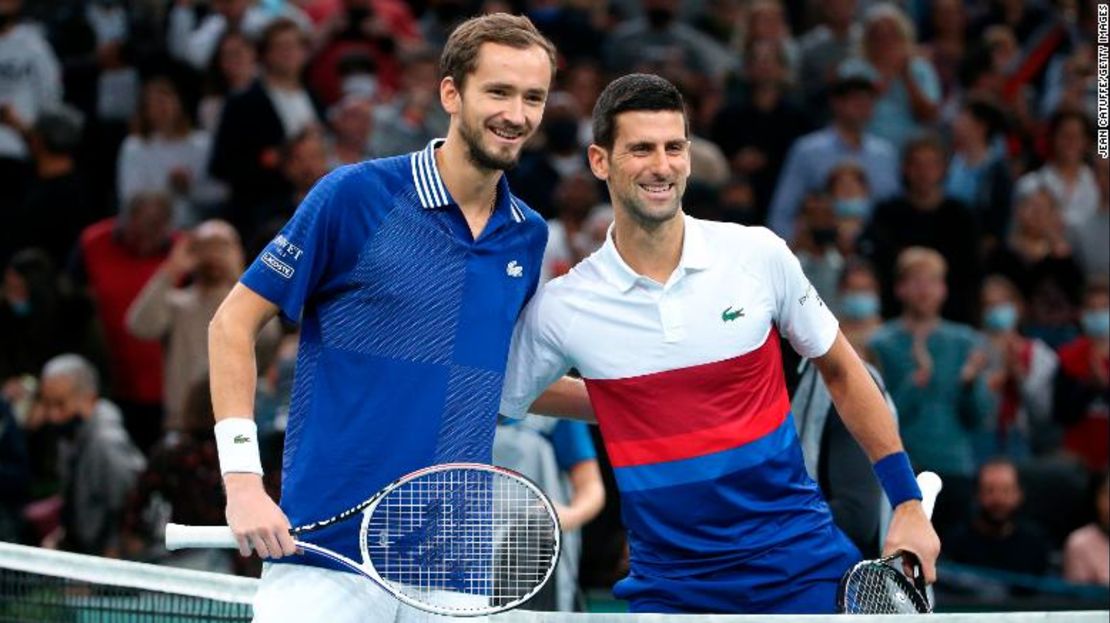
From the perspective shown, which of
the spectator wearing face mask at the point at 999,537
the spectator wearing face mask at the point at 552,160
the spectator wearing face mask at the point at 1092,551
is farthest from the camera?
the spectator wearing face mask at the point at 552,160

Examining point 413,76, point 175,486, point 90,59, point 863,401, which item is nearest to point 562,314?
point 863,401

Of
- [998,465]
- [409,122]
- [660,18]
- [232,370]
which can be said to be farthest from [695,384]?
[660,18]

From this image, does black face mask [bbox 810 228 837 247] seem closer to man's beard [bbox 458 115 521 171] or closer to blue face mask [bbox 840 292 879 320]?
blue face mask [bbox 840 292 879 320]

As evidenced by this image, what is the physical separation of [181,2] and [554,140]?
3175mm

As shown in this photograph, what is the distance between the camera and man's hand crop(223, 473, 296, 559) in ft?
16.8

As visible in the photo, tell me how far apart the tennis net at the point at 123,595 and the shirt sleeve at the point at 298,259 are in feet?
2.53

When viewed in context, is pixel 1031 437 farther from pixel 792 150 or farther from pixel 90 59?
pixel 90 59

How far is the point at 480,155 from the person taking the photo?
18.3 feet

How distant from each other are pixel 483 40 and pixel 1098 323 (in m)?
7.19

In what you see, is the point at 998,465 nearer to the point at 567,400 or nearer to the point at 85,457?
the point at 85,457

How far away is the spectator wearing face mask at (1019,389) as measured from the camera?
39.4ft

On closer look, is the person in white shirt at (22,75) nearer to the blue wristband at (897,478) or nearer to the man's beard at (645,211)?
the man's beard at (645,211)

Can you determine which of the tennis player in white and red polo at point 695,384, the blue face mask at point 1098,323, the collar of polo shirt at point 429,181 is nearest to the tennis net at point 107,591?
the tennis player in white and red polo at point 695,384

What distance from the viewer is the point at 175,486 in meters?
10.1
